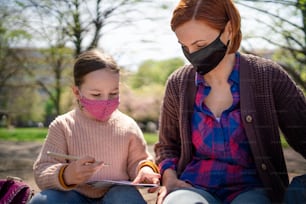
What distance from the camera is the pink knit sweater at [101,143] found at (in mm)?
1499

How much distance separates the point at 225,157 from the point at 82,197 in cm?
53

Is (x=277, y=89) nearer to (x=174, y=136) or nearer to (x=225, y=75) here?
(x=225, y=75)

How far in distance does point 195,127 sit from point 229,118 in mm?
129

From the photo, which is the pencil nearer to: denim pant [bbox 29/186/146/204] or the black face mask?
denim pant [bbox 29/186/146/204]

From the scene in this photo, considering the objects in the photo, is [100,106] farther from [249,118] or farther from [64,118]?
[249,118]

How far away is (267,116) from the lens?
1.36m

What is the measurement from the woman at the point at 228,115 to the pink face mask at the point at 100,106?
0.85 feet

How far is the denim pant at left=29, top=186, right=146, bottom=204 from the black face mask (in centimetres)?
49

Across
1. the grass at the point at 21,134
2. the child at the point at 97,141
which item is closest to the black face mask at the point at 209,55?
the child at the point at 97,141

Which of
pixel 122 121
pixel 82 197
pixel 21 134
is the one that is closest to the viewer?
pixel 82 197

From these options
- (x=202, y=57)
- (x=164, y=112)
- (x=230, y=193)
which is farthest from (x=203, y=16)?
(x=230, y=193)

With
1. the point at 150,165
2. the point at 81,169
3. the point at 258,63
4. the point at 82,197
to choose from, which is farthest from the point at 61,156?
the point at 258,63

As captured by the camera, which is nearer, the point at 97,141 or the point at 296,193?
the point at 296,193

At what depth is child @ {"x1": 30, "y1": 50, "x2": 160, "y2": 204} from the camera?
1414 millimetres
